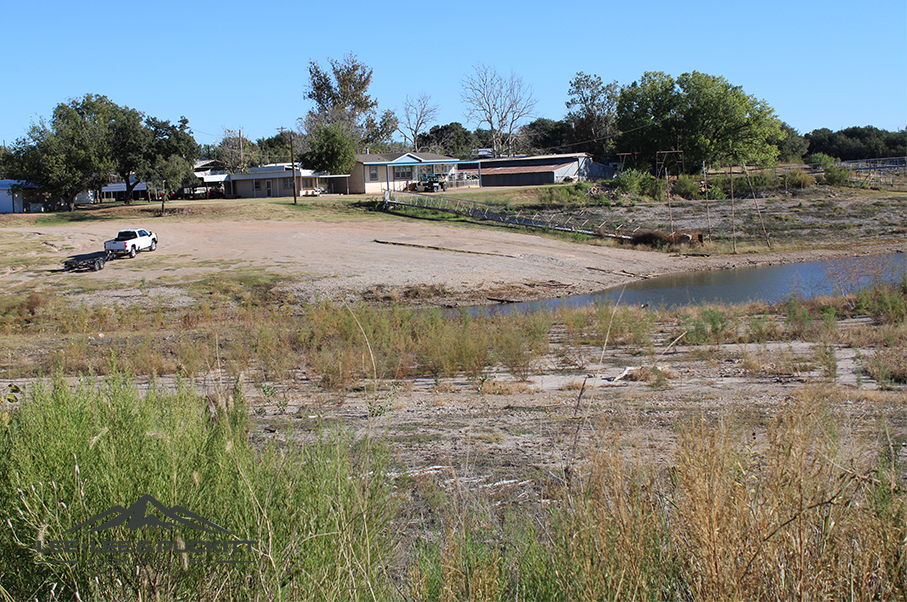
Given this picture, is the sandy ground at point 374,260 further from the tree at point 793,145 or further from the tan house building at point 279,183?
the tree at point 793,145

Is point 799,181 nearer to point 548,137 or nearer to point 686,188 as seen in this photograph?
point 686,188

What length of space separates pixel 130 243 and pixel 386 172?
40.1 m

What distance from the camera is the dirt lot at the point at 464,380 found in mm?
7145

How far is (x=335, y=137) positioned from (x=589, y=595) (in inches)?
2696

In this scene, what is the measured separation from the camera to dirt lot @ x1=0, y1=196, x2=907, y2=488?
7.14 m

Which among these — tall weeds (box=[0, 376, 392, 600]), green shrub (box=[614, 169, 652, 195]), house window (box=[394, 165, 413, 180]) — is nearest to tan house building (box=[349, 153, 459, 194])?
house window (box=[394, 165, 413, 180])

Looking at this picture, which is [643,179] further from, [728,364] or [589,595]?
[589,595]

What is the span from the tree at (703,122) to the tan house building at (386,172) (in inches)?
901

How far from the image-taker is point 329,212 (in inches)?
2355

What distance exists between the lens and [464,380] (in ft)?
41.8

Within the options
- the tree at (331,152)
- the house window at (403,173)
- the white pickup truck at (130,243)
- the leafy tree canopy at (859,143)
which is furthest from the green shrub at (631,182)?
the leafy tree canopy at (859,143)

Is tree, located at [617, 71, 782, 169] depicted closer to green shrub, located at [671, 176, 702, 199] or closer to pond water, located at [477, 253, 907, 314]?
green shrub, located at [671, 176, 702, 199]

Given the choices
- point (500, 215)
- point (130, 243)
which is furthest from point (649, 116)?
point (130, 243)

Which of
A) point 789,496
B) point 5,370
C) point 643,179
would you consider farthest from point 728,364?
point 643,179
